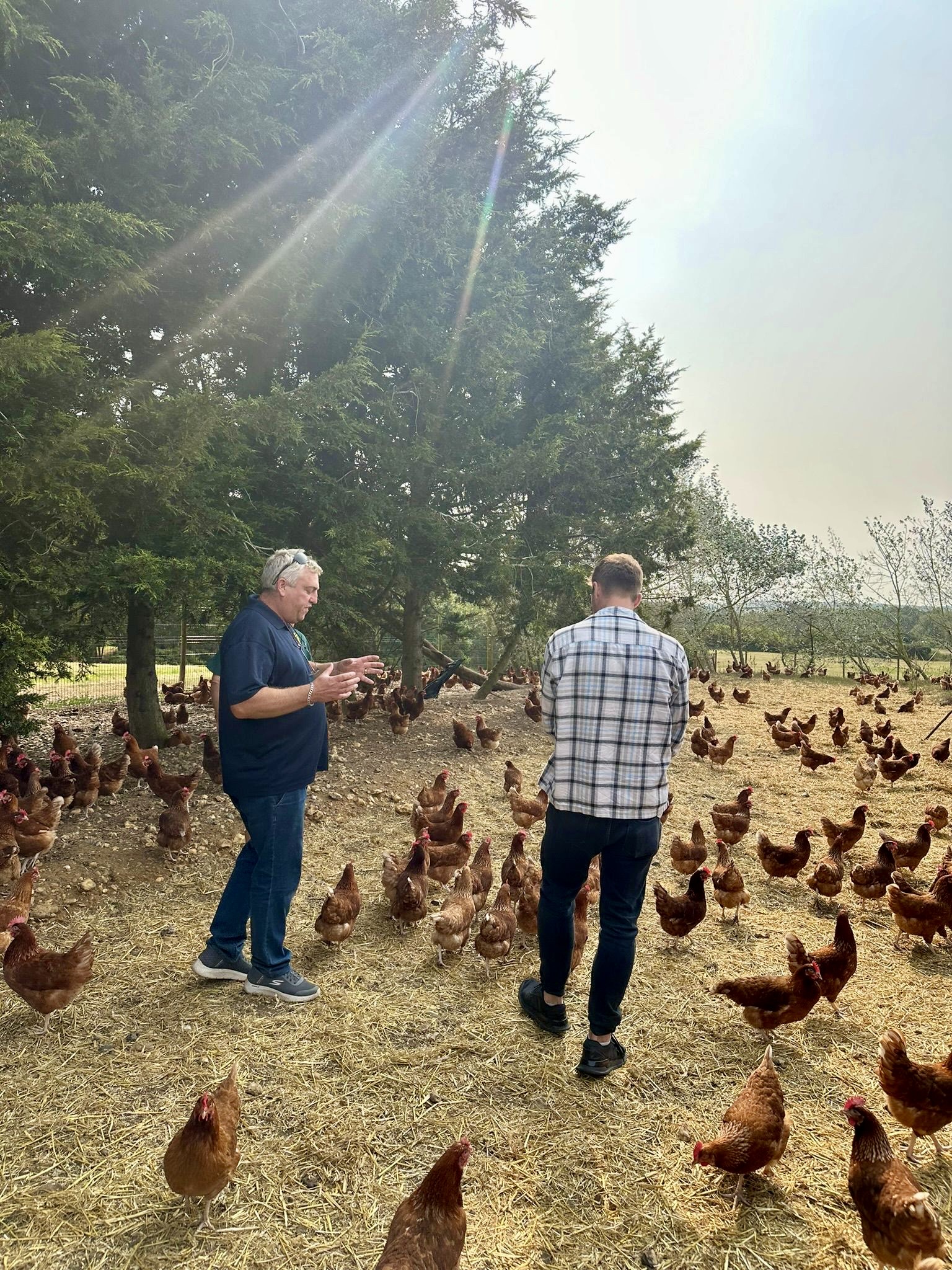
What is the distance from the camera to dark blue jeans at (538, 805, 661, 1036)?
2818 mm

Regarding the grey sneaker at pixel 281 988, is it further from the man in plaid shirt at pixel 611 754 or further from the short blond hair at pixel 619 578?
the short blond hair at pixel 619 578

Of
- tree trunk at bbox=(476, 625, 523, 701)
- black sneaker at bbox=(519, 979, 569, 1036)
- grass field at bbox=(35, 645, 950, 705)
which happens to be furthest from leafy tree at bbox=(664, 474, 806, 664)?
black sneaker at bbox=(519, 979, 569, 1036)

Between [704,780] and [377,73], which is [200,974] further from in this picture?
[377,73]

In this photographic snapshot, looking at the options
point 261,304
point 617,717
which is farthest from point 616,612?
point 261,304

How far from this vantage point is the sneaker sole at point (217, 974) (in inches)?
148

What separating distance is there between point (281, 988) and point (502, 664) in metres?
11.7

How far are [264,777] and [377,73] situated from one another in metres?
9.42

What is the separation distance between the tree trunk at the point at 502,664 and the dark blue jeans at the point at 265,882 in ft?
32.9

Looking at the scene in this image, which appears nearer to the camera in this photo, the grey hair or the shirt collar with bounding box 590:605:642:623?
the shirt collar with bounding box 590:605:642:623

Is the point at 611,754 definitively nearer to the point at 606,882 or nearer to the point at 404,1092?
the point at 606,882

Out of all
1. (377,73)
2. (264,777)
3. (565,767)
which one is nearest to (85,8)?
(377,73)

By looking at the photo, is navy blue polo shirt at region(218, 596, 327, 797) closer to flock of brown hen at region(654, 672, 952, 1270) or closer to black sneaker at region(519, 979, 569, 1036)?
black sneaker at region(519, 979, 569, 1036)

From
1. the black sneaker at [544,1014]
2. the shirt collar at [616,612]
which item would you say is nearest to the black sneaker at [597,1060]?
the black sneaker at [544,1014]

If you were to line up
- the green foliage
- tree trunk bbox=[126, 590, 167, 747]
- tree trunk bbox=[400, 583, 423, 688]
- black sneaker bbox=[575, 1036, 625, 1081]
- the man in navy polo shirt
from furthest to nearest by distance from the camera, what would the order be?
tree trunk bbox=[400, 583, 423, 688] < tree trunk bbox=[126, 590, 167, 747] < the green foliage < the man in navy polo shirt < black sneaker bbox=[575, 1036, 625, 1081]
